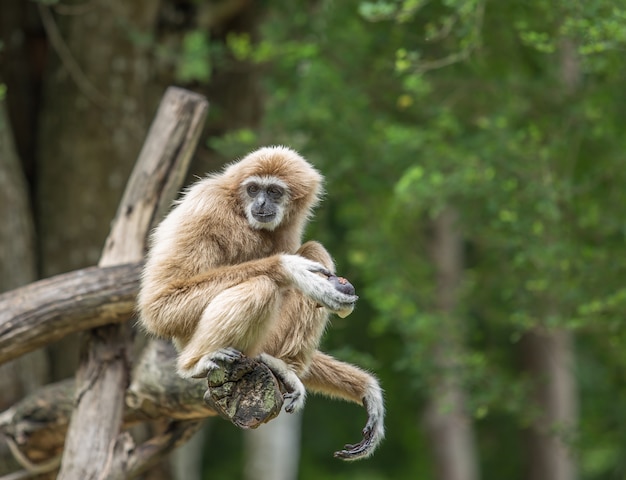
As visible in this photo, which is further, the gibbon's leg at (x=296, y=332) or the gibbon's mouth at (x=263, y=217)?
the gibbon's mouth at (x=263, y=217)

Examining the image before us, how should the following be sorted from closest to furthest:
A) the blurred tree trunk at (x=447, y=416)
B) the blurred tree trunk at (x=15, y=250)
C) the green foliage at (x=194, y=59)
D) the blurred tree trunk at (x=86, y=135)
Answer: the blurred tree trunk at (x=15, y=250) → the green foliage at (x=194, y=59) → the blurred tree trunk at (x=86, y=135) → the blurred tree trunk at (x=447, y=416)

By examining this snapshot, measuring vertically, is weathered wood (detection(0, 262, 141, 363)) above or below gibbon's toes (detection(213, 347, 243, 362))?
above

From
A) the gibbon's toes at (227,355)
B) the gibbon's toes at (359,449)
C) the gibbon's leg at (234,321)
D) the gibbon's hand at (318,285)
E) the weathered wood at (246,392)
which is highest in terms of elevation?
the gibbon's hand at (318,285)

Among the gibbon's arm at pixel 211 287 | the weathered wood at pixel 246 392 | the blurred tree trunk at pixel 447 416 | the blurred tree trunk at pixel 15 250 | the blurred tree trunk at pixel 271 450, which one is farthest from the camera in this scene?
the blurred tree trunk at pixel 271 450

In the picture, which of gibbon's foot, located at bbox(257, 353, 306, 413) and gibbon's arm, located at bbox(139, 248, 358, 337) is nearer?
gibbon's arm, located at bbox(139, 248, 358, 337)

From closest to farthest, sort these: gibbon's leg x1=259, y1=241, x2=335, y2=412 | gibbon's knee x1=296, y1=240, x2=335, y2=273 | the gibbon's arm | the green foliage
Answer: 1. the gibbon's arm
2. gibbon's leg x1=259, y1=241, x2=335, y2=412
3. gibbon's knee x1=296, y1=240, x2=335, y2=273
4. the green foliage

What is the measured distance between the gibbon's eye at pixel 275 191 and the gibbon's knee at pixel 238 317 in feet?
2.77

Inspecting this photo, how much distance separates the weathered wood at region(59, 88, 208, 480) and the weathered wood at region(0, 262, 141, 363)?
28 centimetres

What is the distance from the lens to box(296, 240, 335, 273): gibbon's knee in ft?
19.8

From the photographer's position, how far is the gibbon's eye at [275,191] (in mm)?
6160

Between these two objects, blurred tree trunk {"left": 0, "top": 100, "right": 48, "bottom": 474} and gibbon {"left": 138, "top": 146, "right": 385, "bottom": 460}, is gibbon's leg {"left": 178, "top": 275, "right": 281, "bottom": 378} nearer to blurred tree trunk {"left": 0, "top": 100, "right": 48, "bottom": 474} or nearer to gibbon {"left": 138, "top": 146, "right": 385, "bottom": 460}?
gibbon {"left": 138, "top": 146, "right": 385, "bottom": 460}

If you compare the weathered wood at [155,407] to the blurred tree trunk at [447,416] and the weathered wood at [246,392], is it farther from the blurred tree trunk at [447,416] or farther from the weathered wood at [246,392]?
the blurred tree trunk at [447,416]

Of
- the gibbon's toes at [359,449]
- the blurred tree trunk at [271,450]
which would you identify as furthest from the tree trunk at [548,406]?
the gibbon's toes at [359,449]

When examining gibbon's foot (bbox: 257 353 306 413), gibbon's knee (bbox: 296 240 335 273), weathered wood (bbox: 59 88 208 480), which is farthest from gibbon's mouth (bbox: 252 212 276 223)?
weathered wood (bbox: 59 88 208 480)
